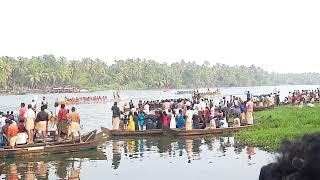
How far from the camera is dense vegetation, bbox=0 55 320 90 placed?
4744 inches

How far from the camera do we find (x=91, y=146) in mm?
19812

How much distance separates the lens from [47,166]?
1664 centimetres

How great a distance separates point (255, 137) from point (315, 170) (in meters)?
19.8

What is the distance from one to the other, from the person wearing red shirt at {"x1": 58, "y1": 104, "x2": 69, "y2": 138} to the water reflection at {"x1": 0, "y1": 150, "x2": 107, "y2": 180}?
1753 mm

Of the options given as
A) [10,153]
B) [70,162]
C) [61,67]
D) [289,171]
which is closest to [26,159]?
[10,153]

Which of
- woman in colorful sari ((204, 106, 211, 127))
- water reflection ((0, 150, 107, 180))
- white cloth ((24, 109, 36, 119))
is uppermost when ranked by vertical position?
white cloth ((24, 109, 36, 119))

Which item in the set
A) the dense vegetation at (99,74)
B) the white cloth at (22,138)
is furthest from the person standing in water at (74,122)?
the dense vegetation at (99,74)

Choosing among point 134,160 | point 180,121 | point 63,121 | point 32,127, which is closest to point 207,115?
point 180,121

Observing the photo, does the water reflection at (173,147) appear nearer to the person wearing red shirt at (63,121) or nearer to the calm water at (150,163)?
the calm water at (150,163)

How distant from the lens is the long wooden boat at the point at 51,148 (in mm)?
18094

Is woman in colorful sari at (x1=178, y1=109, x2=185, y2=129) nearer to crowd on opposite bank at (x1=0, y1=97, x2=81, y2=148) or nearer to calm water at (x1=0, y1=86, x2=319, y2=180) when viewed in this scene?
calm water at (x1=0, y1=86, x2=319, y2=180)

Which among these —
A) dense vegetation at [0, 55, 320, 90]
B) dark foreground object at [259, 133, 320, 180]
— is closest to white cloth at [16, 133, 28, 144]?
dark foreground object at [259, 133, 320, 180]

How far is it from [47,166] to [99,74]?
130 m

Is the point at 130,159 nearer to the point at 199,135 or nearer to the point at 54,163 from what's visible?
the point at 54,163
